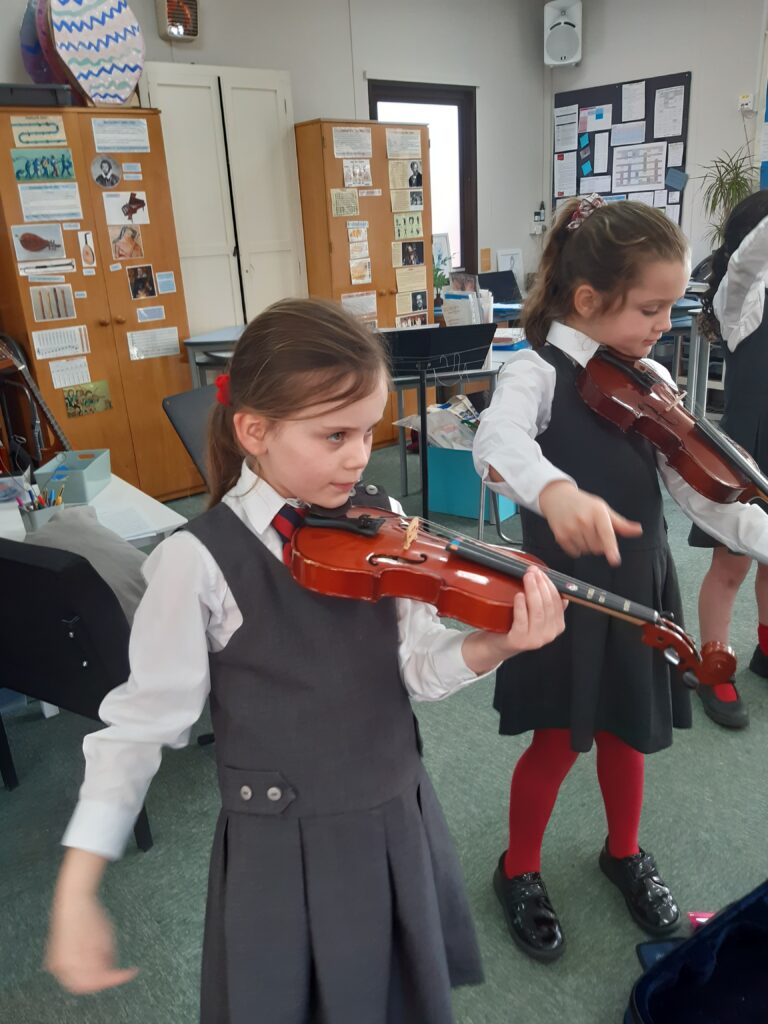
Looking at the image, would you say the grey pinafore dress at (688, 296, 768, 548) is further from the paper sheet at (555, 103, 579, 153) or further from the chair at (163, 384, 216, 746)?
the paper sheet at (555, 103, 579, 153)

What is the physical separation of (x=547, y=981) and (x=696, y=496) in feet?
3.04

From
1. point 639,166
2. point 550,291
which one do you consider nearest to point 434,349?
point 550,291

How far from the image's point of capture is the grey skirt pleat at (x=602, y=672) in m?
1.30

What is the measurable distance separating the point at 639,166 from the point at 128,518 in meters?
5.15

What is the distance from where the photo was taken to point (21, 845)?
6.07 feet

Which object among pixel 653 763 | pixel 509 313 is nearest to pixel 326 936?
pixel 653 763

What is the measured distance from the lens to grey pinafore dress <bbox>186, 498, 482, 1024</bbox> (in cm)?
88

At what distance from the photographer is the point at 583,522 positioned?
929 mm

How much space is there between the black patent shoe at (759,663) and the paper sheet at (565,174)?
183 inches

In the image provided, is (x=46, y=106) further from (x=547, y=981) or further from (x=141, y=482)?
(x=547, y=981)

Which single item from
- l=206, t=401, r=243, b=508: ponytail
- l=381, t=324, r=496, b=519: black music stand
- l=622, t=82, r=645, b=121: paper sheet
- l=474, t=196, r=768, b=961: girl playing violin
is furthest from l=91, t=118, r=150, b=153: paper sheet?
l=622, t=82, r=645, b=121: paper sheet

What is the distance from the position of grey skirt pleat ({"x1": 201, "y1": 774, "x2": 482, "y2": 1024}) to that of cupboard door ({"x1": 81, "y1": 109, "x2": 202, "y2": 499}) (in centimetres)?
328

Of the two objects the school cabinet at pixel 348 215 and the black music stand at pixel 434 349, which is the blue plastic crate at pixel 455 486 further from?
the school cabinet at pixel 348 215

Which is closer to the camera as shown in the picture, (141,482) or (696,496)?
(696,496)
